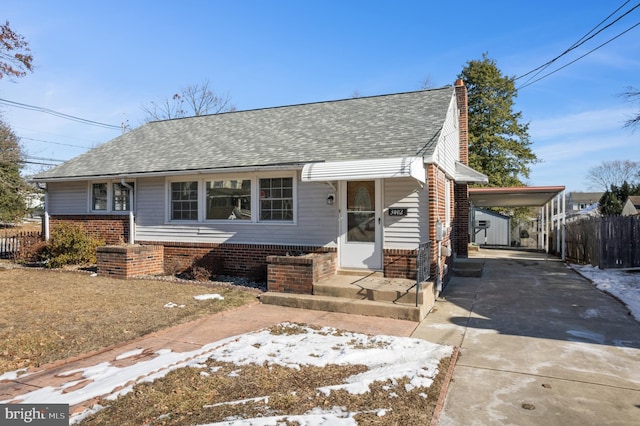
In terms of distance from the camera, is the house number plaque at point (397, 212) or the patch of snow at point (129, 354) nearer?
the patch of snow at point (129, 354)

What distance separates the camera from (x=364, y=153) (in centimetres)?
865

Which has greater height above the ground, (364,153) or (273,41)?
(273,41)

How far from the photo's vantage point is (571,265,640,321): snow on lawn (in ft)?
25.3

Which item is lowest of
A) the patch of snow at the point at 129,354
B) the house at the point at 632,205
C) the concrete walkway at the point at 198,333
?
the concrete walkway at the point at 198,333

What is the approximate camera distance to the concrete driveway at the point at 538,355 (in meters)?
3.45

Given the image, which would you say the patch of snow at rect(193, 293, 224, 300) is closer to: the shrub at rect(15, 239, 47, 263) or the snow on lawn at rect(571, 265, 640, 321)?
the snow on lawn at rect(571, 265, 640, 321)

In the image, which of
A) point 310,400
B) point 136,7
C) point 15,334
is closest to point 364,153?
point 310,400

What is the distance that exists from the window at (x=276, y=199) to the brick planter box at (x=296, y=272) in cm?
170

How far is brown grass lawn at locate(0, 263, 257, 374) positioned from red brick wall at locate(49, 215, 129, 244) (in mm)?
1647

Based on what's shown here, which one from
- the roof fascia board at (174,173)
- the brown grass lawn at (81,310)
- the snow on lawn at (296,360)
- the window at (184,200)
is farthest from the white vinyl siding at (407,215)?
the window at (184,200)

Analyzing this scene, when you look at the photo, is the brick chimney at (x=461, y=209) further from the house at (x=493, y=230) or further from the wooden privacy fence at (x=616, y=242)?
the house at (x=493, y=230)

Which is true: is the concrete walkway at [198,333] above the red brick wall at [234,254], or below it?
below

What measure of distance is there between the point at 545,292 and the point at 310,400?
744cm

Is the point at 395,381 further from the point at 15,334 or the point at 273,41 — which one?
the point at 273,41
